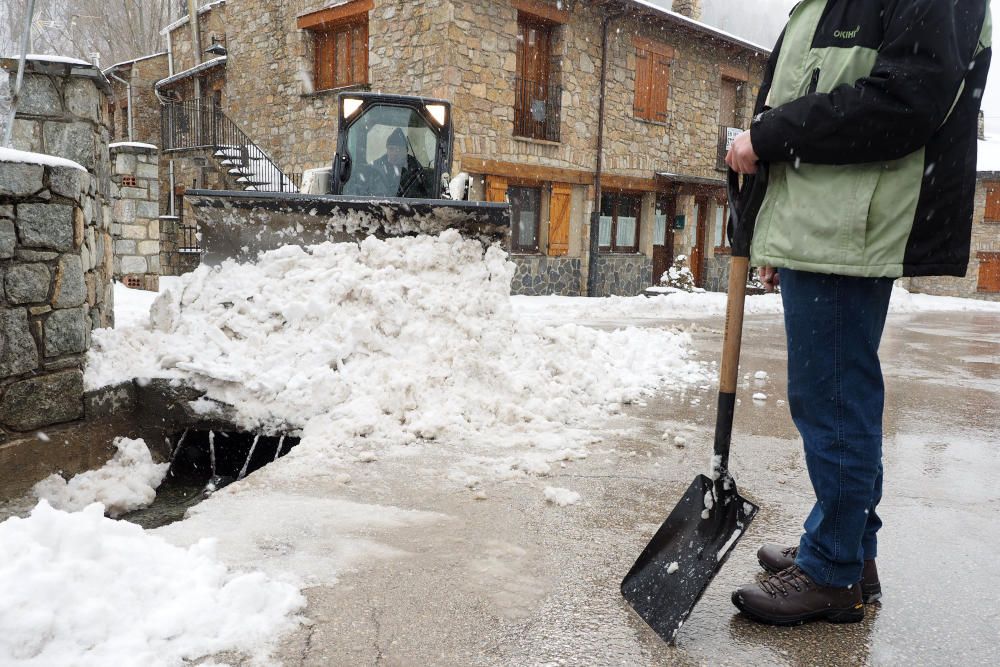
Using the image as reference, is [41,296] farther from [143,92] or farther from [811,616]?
[143,92]

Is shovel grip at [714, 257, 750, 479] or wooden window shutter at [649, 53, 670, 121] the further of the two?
wooden window shutter at [649, 53, 670, 121]

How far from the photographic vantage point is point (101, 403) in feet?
11.7

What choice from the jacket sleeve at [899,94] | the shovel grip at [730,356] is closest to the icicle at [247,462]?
the shovel grip at [730,356]

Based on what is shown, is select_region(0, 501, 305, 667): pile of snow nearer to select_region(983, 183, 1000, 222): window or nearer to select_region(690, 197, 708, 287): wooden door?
select_region(690, 197, 708, 287): wooden door

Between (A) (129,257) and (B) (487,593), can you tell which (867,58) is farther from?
(A) (129,257)

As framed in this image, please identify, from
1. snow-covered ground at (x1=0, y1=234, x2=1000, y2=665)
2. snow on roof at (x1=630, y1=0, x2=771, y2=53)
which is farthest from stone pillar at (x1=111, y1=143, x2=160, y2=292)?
snow on roof at (x1=630, y1=0, x2=771, y2=53)

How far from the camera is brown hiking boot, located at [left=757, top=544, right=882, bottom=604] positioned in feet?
6.32

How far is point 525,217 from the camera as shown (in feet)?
45.4

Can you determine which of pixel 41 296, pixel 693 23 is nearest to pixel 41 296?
pixel 41 296

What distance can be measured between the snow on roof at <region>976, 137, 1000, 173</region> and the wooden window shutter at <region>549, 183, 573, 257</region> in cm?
1531

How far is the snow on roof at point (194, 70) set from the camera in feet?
50.9

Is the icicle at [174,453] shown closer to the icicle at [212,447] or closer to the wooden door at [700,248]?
the icicle at [212,447]

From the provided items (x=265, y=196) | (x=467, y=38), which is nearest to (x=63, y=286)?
(x=265, y=196)

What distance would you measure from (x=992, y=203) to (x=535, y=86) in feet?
62.3
